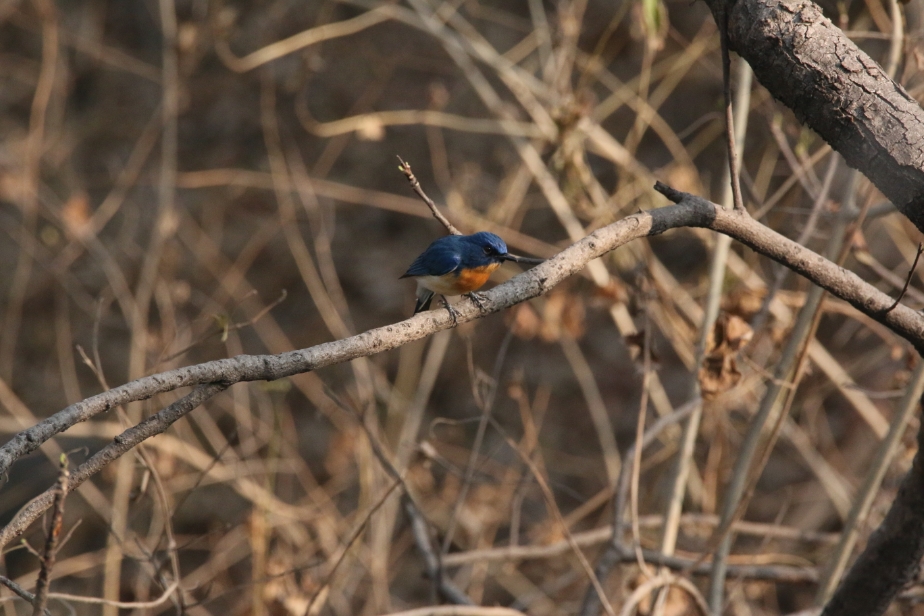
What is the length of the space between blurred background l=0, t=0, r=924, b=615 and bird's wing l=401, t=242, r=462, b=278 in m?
0.59

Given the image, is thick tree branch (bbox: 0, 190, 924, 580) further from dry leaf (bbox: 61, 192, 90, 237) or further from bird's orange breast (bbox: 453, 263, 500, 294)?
dry leaf (bbox: 61, 192, 90, 237)

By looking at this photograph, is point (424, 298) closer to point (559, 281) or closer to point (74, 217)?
point (559, 281)

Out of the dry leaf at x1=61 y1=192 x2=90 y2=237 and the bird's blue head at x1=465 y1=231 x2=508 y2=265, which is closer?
the bird's blue head at x1=465 y1=231 x2=508 y2=265

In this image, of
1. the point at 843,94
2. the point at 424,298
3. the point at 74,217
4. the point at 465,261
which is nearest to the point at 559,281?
the point at 843,94

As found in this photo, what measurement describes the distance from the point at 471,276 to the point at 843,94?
1722mm

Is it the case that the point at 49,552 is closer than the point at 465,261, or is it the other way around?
the point at 49,552

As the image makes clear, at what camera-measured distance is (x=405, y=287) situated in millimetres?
9016

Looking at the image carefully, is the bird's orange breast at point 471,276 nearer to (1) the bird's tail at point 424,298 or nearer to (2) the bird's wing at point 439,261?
(2) the bird's wing at point 439,261

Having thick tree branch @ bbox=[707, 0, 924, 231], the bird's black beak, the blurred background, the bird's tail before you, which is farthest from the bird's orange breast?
thick tree branch @ bbox=[707, 0, 924, 231]

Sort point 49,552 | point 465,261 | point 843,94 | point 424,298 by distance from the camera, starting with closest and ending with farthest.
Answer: point 49,552 → point 843,94 → point 465,261 → point 424,298

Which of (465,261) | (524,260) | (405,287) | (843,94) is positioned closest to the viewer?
(843,94)

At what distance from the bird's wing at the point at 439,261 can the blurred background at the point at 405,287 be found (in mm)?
589

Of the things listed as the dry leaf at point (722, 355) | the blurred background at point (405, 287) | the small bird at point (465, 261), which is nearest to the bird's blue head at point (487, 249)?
the small bird at point (465, 261)

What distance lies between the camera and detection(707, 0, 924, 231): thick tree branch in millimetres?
2059
